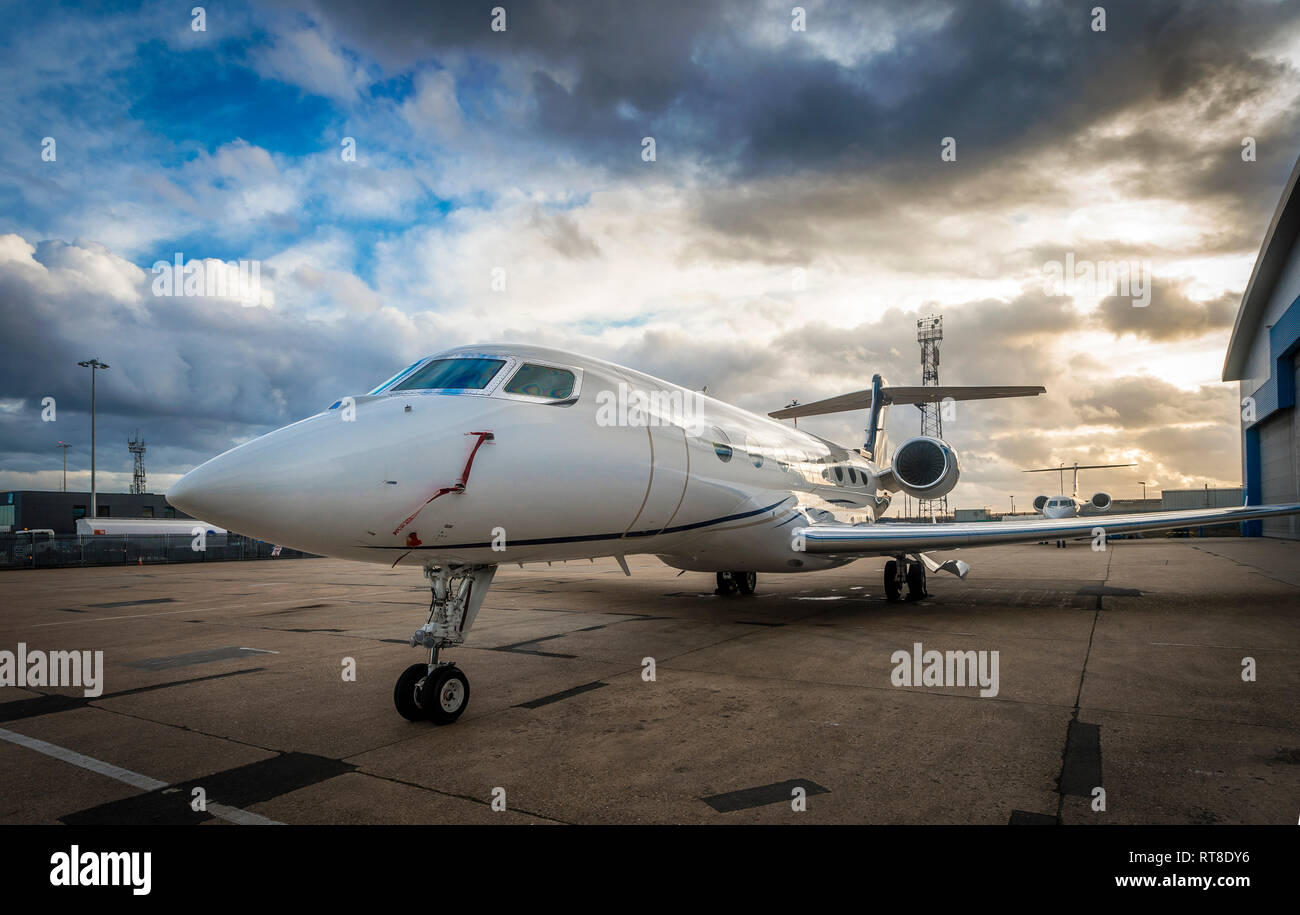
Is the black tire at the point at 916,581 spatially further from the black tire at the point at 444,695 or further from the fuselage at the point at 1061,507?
the fuselage at the point at 1061,507

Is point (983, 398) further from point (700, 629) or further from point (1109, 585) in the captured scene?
point (700, 629)

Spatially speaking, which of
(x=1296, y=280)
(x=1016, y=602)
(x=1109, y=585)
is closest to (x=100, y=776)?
(x=1016, y=602)

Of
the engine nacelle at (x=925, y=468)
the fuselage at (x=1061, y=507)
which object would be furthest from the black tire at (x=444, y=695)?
the fuselage at (x=1061, y=507)

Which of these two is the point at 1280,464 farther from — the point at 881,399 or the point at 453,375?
the point at 453,375

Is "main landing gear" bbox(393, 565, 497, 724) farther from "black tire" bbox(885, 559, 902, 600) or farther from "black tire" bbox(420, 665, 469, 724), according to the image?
"black tire" bbox(885, 559, 902, 600)

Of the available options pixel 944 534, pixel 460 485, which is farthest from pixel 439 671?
pixel 944 534

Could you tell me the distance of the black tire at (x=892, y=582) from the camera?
12.9 meters

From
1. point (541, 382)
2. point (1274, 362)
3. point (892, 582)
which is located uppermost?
point (1274, 362)

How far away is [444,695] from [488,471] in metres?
1.82

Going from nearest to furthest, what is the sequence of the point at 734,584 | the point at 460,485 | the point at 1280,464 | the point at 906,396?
the point at 460,485 < the point at 734,584 < the point at 906,396 < the point at 1280,464

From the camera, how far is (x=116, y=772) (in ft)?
14.7

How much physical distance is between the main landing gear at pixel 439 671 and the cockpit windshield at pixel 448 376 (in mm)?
1432
